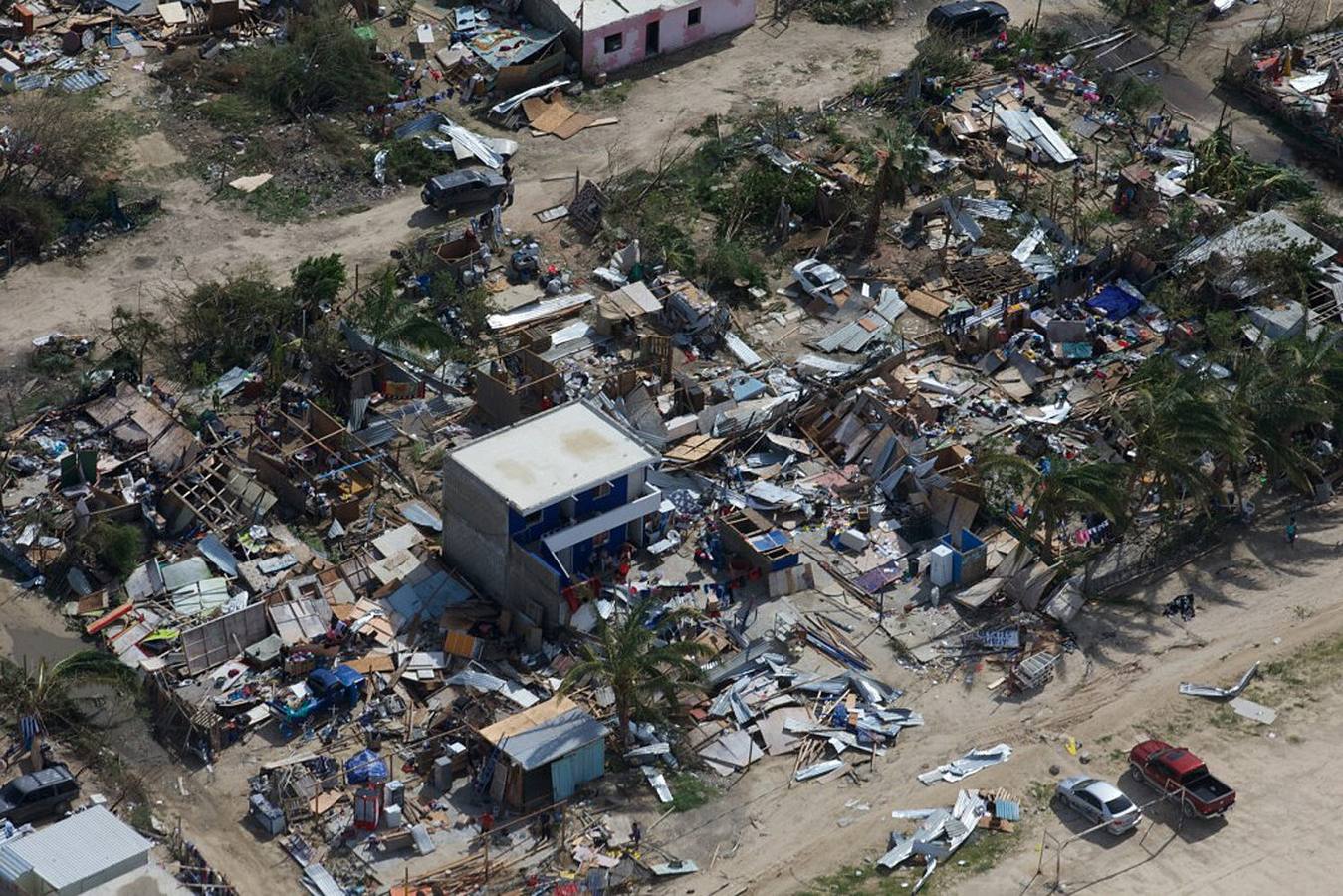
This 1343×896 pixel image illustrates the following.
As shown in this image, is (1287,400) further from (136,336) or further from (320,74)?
(320,74)

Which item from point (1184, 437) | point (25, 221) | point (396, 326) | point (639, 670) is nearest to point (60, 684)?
point (639, 670)

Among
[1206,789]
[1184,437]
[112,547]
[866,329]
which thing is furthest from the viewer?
[866,329]

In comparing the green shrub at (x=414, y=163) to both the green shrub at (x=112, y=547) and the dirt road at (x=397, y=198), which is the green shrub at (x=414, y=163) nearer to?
the dirt road at (x=397, y=198)

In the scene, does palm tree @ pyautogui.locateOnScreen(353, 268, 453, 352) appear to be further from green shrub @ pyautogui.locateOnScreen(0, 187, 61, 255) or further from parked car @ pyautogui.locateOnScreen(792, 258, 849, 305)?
parked car @ pyautogui.locateOnScreen(792, 258, 849, 305)

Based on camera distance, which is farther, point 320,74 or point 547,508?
point 320,74

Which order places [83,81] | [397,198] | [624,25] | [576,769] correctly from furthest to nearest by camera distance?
[624,25], [83,81], [397,198], [576,769]

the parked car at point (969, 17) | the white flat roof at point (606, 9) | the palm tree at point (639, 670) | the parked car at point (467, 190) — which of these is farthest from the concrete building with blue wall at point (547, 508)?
the parked car at point (969, 17)
